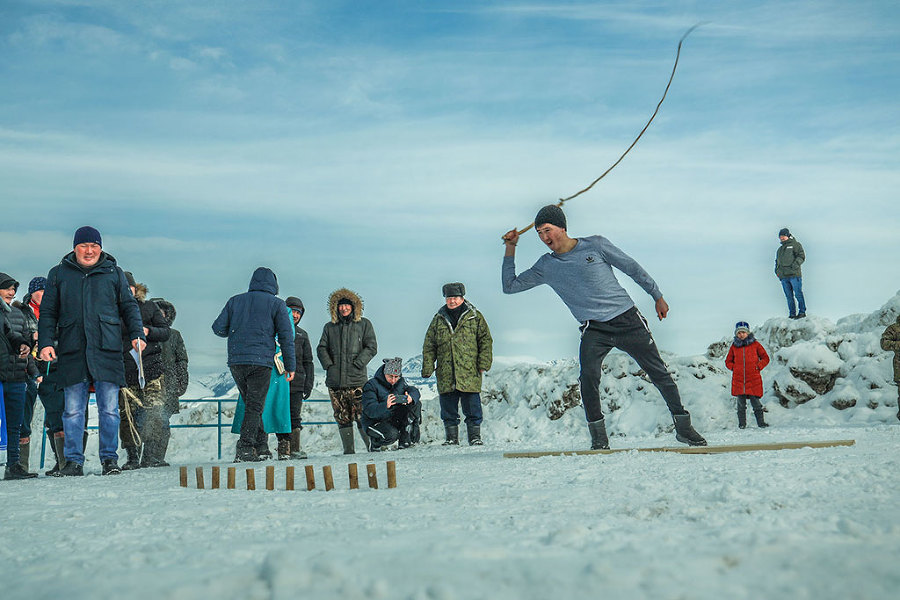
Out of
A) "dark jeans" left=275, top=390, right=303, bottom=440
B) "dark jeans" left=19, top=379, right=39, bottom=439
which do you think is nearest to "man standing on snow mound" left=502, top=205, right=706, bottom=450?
"dark jeans" left=275, top=390, right=303, bottom=440

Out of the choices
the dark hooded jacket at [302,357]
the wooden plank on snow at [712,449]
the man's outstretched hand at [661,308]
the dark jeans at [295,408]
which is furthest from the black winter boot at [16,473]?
the man's outstretched hand at [661,308]

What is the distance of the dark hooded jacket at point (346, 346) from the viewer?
8.88 metres

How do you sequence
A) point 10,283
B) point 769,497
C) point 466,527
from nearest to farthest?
point 466,527 → point 769,497 → point 10,283

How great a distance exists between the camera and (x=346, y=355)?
8875 mm

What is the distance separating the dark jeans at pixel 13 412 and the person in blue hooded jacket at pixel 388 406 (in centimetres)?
348

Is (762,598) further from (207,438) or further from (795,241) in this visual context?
(795,241)

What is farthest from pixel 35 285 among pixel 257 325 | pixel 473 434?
pixel 473 434

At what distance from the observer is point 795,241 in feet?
52.0

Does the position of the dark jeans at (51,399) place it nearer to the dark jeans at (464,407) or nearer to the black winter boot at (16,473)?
the black winter boot at (16,473)

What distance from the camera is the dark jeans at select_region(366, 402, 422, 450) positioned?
8828mm

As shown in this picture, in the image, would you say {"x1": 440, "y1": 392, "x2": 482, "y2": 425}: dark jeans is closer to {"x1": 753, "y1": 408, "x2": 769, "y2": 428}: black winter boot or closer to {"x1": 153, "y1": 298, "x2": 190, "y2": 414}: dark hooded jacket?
{"x1": 153, "y1": 298, "x2": 190, "y2": 414}: dark hooded jacket

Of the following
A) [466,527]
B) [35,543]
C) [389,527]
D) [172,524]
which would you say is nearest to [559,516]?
[466,527]

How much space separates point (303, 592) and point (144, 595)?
0.40 metres

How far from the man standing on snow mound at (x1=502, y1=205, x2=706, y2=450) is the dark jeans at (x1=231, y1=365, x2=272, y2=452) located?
3.03 m
